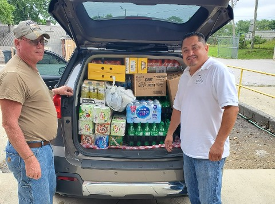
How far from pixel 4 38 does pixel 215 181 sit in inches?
1237

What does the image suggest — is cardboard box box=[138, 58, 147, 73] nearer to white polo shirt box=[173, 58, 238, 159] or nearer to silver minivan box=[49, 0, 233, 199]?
silver minivan box=[49, 0, 233, 199]

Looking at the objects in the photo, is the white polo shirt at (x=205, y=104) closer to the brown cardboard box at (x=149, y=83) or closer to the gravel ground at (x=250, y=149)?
the brown cardboard box at (x=149, y=83)

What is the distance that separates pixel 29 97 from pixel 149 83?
5.27ft

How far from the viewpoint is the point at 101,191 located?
2.37 meters

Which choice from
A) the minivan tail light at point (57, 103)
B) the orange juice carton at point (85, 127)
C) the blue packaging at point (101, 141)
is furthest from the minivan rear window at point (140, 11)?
the blue packaging at point (101, 141)

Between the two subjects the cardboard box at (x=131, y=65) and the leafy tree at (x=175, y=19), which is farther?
the cardboard box at (x=131, y=65)

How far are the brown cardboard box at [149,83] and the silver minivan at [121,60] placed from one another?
0.19m

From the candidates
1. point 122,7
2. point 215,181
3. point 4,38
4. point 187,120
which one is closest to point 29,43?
point 122,7

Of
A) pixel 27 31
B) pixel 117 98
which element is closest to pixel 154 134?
pixel 117 98

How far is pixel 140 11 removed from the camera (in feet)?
9.29

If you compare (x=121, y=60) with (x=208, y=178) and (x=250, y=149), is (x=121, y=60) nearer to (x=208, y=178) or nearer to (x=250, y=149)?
(x=208, y=178)

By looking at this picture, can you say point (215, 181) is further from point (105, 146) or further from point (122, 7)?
point (122, 7)

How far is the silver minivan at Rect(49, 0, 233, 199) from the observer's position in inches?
93.5

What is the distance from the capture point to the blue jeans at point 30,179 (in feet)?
6.44
